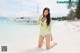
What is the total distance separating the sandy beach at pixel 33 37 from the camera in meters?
1.53

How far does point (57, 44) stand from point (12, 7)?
51 centimetres

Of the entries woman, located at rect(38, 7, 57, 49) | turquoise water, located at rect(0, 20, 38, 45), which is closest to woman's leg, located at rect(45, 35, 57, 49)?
woman, located at rect(38, 7, 57, 49)

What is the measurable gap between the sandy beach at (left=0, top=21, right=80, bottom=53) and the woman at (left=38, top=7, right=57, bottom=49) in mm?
35

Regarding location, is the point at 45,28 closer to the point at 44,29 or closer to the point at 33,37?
the point at 44,29

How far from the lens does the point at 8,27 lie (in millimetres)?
1529

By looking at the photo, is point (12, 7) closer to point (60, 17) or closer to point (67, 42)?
point (60, 17)

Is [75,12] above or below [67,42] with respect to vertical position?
above

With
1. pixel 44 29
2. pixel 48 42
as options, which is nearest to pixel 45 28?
pixel 44 29

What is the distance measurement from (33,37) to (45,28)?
13 centimetres

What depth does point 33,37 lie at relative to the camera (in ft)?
5.13

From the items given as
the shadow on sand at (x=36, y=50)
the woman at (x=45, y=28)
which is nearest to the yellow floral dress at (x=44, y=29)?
the woman at (x=45, y=28)

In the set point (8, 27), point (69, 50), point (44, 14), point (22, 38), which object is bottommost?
point (69, 50)

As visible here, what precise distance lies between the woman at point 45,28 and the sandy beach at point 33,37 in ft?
0.12

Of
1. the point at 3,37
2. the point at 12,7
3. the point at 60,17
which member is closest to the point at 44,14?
the point at 60,17
